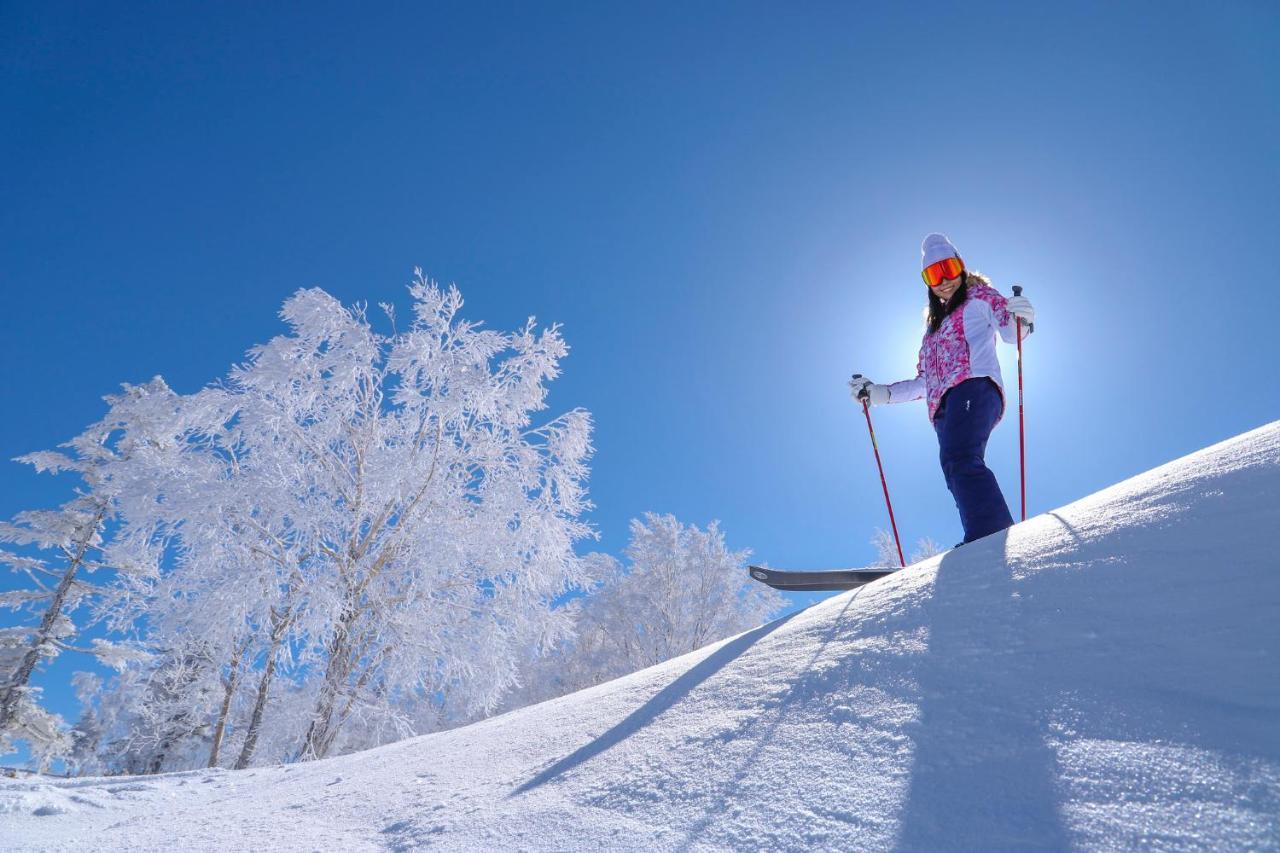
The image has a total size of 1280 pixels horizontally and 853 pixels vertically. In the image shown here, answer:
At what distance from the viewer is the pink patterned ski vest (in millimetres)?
2947

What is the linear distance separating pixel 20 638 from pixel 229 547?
10733 millimetres

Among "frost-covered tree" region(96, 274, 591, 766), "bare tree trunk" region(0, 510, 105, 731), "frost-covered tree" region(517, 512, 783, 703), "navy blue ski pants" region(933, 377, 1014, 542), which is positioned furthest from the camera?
"frost-covered tree" region(517, 512, 783, 703)

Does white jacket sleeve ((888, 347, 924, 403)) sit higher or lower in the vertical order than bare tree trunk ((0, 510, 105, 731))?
higher

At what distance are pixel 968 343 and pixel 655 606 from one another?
45.0 ft

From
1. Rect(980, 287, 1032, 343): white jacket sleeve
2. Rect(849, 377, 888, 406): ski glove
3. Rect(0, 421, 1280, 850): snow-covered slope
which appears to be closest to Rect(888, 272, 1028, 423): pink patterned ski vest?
Rect(980, 287, 1032, 343): white jacket sleeve

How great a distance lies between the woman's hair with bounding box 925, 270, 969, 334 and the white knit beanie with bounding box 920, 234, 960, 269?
14 cm

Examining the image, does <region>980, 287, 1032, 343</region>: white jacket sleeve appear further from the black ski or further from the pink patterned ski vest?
the black ski

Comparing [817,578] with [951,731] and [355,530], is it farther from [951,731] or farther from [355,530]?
[355,530]

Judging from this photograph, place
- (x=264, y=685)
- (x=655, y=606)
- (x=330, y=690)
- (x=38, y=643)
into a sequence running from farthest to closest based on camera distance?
(x=655, y=606), (x=38, y=643), (x=264, y=685), (x=330, y=690)

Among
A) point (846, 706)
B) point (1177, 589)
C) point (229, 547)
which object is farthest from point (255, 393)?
point (1177, 589)

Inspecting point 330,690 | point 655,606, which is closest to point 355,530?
point 330,690

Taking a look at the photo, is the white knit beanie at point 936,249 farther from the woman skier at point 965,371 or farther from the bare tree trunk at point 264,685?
the bare tree trunk at point 264,685

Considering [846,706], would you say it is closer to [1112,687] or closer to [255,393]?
[1112,687]

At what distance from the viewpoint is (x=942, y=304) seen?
10.8 feet
